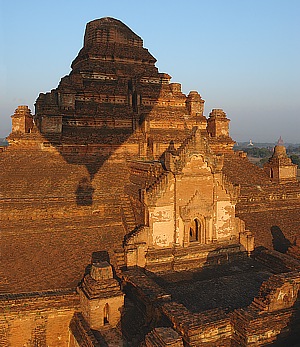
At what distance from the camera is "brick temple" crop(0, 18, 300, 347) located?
36.9 feet

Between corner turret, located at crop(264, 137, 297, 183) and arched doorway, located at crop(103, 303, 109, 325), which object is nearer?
arched doorway, located at crop(103, 303, 109, 325)

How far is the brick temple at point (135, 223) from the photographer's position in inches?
442

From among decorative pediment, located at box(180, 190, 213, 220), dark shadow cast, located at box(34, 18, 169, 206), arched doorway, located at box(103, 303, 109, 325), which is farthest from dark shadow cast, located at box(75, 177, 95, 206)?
arched doorway, located at box(103, 303, 109, 325)

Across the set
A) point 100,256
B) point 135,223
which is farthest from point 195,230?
point 100,256

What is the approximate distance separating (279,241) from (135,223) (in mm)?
7585

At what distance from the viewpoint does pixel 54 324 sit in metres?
12.3

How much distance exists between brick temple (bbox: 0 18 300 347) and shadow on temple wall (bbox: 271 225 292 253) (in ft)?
0.22

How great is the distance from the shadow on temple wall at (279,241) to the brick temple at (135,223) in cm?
7

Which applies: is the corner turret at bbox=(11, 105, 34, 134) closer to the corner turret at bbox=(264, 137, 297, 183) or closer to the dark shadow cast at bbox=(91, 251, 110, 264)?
the dark shadow cast at bbox=(91, 251, 110, 264)

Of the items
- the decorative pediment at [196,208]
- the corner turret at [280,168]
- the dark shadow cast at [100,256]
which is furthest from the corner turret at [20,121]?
the corner turret at [280,168]

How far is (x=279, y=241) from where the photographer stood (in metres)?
18.2

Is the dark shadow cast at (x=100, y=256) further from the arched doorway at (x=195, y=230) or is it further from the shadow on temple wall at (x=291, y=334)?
the shadow on temple wall at (x=291, y=334)

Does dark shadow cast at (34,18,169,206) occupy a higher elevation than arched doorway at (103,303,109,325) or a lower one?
higher

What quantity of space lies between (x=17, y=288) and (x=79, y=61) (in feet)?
58.6
